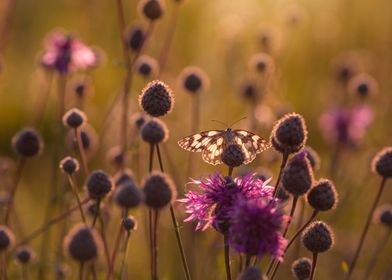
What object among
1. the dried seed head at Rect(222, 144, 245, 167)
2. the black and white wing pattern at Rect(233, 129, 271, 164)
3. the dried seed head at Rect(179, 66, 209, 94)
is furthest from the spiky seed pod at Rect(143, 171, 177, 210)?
the dried seed head at Rect(179, 66, 209, 94)

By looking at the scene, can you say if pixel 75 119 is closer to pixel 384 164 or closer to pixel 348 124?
pixel 384 164

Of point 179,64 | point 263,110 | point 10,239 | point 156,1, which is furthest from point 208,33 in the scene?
point 10,239

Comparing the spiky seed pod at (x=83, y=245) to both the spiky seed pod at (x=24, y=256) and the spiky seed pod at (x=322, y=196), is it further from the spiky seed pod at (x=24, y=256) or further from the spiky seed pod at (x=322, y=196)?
the spiky seed pod at (x=24, y=256)

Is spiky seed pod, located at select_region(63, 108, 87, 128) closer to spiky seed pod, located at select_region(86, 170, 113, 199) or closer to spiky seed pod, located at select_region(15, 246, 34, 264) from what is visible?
spiky seed pod, located at select_region(86, 170, 113, 199)

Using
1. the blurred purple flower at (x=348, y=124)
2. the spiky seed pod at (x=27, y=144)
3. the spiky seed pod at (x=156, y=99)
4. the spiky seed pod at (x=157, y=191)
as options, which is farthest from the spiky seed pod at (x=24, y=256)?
the blurred purple flower at (x=348, y=124)

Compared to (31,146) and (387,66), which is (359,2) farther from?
(31,146)

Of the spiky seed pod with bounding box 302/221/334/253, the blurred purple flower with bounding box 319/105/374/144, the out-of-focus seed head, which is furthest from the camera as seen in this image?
the blurred purple flower with bounding box 319/105/374/144
